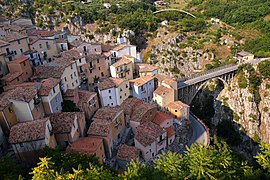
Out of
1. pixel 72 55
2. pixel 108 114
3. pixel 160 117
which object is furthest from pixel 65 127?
pixel 160 117

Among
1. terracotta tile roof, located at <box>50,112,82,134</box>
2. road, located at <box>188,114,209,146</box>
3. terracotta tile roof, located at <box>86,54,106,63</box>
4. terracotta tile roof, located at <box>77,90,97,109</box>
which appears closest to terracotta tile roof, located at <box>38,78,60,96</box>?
terracotta tile roof, located at <box>50,112,82,134</box>

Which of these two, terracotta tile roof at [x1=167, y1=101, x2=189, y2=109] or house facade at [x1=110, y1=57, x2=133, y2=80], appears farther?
house facade at [x1=110, y1=57, x2=133, y2=80]

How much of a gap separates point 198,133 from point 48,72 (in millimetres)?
33734

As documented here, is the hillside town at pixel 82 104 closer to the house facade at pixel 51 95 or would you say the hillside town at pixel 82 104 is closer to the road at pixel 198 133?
the house facade at pixel 51 95

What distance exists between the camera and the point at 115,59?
197ft

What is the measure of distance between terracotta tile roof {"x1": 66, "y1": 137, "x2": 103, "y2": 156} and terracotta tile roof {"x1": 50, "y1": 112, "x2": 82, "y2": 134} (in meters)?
2.49

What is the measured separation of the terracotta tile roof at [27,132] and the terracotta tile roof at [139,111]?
18396 millimetres

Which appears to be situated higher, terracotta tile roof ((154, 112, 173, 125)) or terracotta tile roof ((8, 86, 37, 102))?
terracotta tile roof ((8, 86, 37, 102))

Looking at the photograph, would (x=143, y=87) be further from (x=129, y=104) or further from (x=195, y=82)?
(x=195, y=82)

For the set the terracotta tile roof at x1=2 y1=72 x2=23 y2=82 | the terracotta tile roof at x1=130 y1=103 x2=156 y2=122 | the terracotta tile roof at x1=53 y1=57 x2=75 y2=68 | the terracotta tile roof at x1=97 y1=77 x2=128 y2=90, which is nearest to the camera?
the terracotta tile roof at x1=2 y1=72 x2=23 y2=82

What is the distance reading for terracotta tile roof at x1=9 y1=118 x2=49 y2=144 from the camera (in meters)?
29.6

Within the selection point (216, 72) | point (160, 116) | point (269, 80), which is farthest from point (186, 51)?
point (160, 116)

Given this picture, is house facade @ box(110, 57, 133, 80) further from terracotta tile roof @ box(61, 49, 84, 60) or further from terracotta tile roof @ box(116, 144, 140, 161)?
terracotta tile roof @ box(116, 144, 140, 161)

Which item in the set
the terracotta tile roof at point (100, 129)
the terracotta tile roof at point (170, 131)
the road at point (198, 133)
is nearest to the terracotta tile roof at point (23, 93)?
the terracotta tile roof at point (100, 129)
